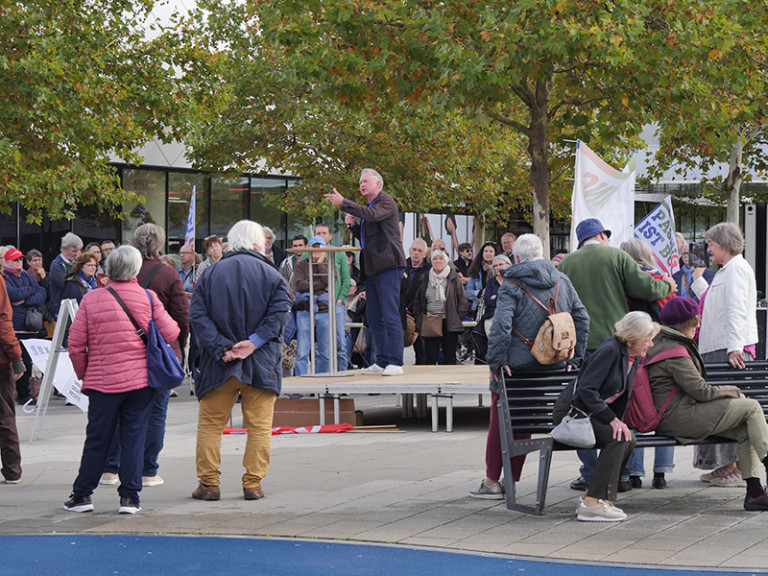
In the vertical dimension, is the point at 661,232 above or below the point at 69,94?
below

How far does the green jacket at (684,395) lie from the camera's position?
791 centimetres

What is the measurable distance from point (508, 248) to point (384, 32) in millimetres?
3215

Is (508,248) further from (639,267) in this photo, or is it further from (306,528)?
(306,528)

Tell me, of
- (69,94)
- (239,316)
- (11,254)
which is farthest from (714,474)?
(69,94)

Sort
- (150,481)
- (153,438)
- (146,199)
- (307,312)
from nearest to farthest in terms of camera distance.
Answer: (153,438)
(150,481)
(307,312)
(146,199)

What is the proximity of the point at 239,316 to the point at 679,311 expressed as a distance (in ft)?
9.47

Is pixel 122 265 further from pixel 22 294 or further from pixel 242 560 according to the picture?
pixel 22 294

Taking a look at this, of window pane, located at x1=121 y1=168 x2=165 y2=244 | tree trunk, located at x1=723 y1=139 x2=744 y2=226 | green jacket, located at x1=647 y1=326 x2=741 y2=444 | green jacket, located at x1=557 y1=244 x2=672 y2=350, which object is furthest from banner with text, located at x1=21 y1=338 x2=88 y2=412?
window pane, located at x1=121 y1=168 x2=165 y2=244

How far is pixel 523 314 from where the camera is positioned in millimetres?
8359

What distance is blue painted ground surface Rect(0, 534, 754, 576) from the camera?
6.52 metres

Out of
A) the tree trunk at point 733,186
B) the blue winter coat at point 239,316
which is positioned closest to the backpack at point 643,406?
the blue winter coat at point 239,316

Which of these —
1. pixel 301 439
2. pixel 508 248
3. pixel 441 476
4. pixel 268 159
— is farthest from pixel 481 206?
pixel 441 476

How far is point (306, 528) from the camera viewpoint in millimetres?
7684

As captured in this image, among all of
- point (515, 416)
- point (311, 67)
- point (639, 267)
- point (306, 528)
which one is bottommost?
point (306, 528)
